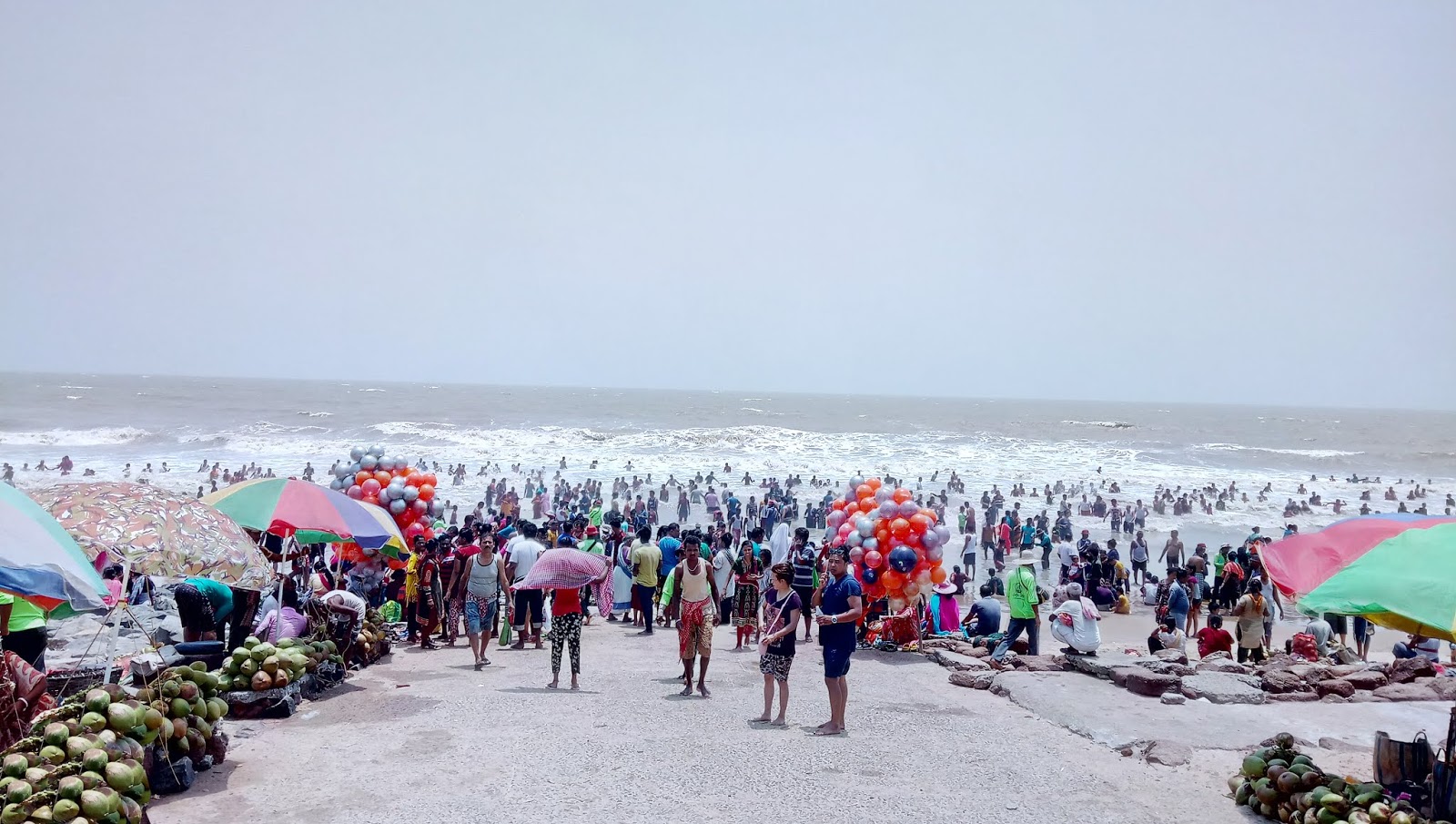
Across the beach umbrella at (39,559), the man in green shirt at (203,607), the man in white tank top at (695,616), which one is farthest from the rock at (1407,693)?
the man in green shirt at (203,607)

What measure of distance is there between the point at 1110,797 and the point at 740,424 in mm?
70493

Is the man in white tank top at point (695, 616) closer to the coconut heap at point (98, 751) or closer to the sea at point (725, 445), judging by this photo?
the coconut heap at point (98, 751)

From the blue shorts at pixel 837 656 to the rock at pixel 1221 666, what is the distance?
13.7ft

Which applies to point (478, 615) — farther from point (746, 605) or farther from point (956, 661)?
point (956, 661)

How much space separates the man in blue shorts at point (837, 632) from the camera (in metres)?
6.98

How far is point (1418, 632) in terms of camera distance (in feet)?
15.1

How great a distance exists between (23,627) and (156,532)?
5.64ft

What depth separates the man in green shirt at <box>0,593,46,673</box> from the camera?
6215mm

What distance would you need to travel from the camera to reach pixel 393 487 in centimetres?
1130

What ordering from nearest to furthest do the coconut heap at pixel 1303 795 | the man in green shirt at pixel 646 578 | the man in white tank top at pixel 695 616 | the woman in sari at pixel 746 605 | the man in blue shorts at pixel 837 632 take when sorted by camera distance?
the coconut heap at pixel 1303 795, the man in blue shorts at pixel 837 632, the man in white tank top at pixel 695 616, the woman in sari at pixel 746 605, the man in green shirt at pixel 646 578

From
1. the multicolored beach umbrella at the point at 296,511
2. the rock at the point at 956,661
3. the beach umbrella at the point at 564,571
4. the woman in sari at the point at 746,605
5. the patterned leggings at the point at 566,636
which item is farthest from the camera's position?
the woman in sari at the point at 746,605

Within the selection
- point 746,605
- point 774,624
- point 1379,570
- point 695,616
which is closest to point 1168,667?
point 774,624

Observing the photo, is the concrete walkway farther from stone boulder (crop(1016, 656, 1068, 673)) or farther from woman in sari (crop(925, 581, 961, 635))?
woman in sari (crop(925, 581, 961, 635))

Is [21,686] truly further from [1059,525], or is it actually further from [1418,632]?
[1059,525]
